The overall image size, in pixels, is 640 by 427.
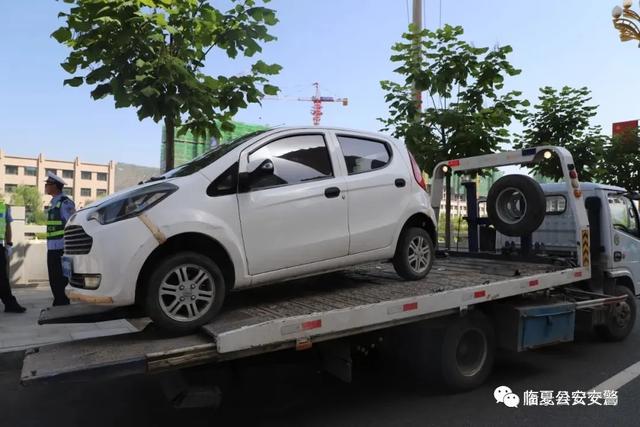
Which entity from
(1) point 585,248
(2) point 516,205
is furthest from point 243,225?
(1) point 585,248

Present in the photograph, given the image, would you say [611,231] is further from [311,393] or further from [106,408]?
[106,408]

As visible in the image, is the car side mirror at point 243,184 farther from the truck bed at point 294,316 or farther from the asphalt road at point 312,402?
the asphalt road at point 312,402

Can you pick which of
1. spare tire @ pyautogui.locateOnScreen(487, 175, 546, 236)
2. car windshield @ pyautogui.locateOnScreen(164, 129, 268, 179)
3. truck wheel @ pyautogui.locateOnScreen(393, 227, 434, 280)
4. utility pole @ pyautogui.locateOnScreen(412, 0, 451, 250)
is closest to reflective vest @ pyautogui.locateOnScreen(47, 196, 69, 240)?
car windshield @ pyautogui.locateOnScreen(164, 129, 268, 179)

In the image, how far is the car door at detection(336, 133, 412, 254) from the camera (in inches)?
180

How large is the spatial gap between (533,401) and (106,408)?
3.77 m

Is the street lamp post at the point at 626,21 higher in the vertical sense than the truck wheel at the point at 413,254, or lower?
higher

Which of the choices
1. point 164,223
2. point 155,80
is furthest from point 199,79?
point 164,223

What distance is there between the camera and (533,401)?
462 centimetres

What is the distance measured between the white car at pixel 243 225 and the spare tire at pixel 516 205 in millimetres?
1739

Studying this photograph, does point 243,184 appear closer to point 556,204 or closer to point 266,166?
point 266,166

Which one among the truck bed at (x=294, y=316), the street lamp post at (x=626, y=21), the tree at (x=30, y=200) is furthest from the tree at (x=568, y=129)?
the tree at (x=30, y=200)

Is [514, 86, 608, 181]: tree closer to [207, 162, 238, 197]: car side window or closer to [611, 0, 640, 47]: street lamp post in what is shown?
[611, 0, 640, 47]: street lamp post

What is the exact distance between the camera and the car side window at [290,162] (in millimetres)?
3986

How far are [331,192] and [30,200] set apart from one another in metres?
106
